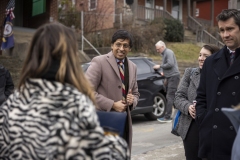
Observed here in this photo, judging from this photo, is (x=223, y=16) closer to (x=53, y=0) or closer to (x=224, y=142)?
(x=224, y=142)

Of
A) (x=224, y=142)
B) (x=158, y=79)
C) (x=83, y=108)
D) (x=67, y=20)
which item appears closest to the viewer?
(x=83, y=108)

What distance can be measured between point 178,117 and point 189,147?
0.40 m

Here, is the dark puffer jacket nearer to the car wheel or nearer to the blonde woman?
the blonde woman

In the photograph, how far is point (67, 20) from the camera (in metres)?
24.9

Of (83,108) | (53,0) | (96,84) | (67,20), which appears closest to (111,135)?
(83,108)

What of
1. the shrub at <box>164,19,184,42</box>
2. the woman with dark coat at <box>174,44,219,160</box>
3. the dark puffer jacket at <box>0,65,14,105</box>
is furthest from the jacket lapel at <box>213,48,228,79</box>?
the shrub at <box>164,19,184,42</box>

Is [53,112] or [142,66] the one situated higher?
[142,66]

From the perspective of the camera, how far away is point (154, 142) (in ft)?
30.8

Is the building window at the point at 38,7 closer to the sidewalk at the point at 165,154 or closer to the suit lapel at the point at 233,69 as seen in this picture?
the sidewalk at the point at 165,154

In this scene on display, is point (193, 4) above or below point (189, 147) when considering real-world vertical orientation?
above

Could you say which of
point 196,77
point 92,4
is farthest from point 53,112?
point 92,4

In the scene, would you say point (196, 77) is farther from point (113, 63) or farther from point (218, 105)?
point (218, 105)

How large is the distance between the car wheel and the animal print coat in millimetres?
9657

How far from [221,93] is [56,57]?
5.62 feet
